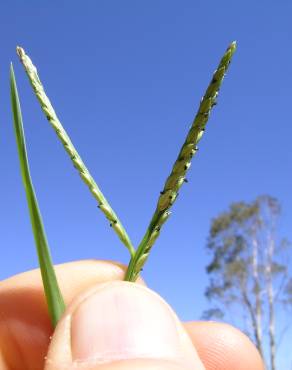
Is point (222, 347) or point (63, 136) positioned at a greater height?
point (63, 136)

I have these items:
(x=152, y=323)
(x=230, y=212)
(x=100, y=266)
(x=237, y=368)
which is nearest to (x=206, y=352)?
(x=237, y=368)

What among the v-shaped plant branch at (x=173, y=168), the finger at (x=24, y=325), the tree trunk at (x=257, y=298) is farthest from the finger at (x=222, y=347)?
the tree trunk at (x=257, y=298)

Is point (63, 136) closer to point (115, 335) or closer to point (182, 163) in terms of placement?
point (182, 163)

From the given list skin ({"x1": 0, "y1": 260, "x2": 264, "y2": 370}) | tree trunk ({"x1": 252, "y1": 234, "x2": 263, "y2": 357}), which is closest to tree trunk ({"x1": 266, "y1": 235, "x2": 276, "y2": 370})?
tree trunk ({"x1": 252, "y1": 234, "x2": 263, "y2": 357})

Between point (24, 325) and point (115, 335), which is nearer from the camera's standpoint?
point (115, 335)

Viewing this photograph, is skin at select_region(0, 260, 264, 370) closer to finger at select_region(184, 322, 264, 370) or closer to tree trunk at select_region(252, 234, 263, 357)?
finger at select_region(184, 322, 264, 370)

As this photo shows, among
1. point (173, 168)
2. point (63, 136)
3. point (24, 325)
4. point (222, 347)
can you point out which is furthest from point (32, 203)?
point (222, 347)

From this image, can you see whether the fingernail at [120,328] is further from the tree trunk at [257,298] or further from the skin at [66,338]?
the tree trunk at [257,298]
